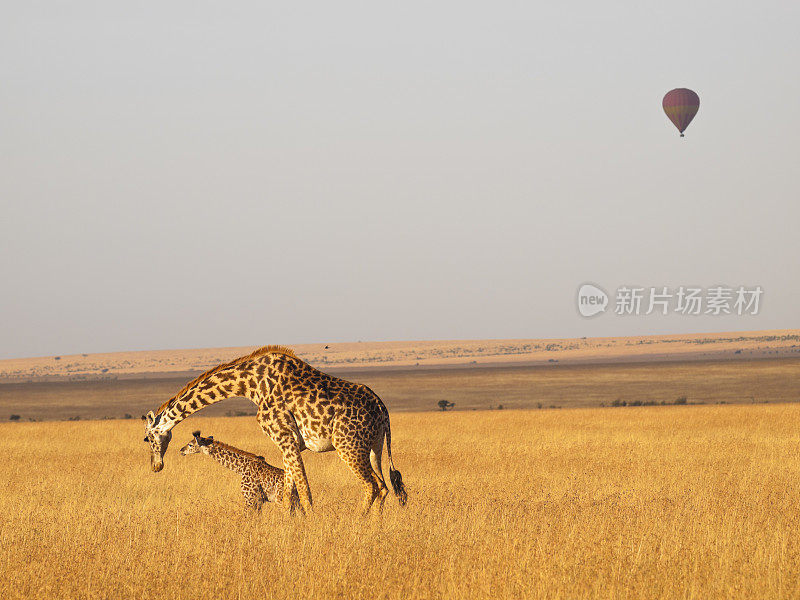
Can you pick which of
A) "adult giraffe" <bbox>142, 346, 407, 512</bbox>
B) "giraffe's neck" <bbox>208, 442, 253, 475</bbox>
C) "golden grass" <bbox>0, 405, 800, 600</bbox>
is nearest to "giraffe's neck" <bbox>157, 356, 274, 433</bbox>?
"adult giraffe" <bbox>142, 346, 407, 512</bbox>

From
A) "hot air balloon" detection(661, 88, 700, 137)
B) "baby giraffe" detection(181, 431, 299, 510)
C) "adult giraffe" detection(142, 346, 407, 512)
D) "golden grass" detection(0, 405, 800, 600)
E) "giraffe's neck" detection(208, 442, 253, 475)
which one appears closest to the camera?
"golden grass" detection(0, 405, 800, 600)

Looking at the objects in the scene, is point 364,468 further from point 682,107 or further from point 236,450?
point 682,107

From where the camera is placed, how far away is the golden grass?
9.66 m

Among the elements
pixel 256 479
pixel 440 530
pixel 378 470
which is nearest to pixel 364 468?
pixel 378 470

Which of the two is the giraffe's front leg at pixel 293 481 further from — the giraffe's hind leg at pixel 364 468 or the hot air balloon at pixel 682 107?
the hot air balloon at pixel 682 107

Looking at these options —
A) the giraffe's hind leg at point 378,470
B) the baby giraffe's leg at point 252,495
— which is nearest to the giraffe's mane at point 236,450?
the baby giraffe's leg at point 252,495

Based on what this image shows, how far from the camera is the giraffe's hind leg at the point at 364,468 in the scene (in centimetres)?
1347

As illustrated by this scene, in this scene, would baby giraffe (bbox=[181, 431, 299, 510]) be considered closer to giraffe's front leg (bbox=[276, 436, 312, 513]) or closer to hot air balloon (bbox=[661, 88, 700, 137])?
giraffe's front leg (bbox=[276, 436, 312, 513])

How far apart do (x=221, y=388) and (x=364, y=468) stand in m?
2.40

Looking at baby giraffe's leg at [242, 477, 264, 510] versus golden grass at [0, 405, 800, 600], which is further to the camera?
baby giraffe's leg at [242, 477, 264, 510]

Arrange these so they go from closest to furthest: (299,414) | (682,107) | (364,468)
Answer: (364,468), (299,414), (682,107)

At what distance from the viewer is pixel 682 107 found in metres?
68.5

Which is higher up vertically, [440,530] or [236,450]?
[236,450]

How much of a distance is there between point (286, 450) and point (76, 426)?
81.1 ft
